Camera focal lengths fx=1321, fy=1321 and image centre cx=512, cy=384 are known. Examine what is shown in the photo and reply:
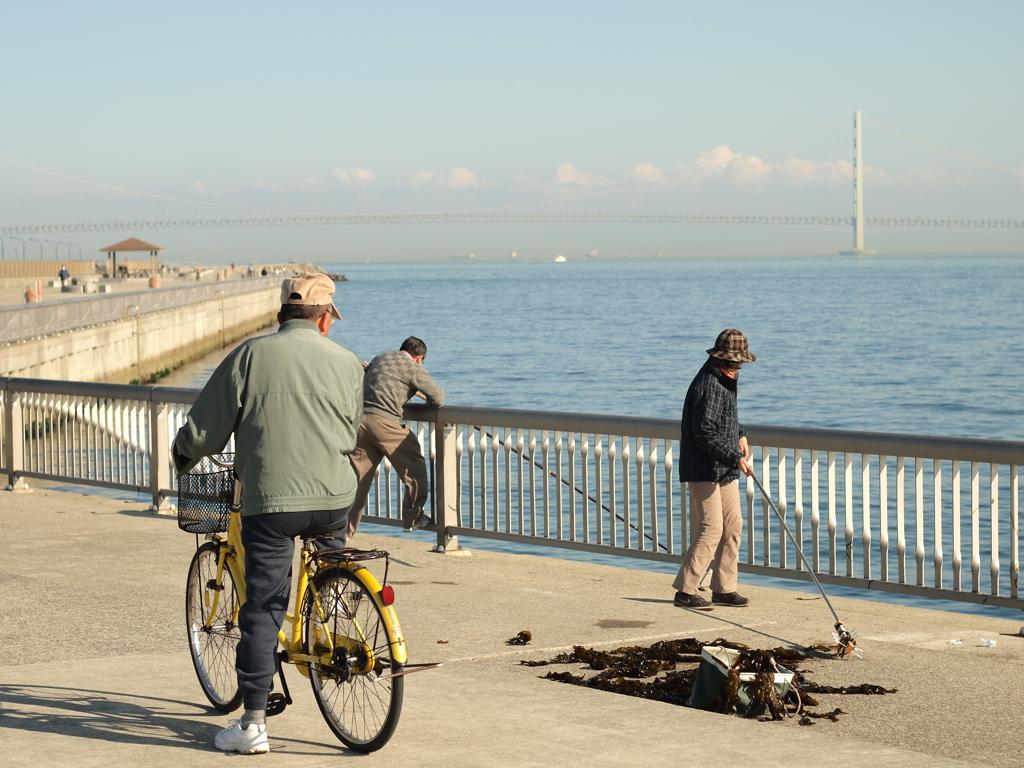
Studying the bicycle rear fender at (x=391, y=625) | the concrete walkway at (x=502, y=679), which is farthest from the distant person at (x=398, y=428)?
the bicycle rear fender at (x=391, y=625)

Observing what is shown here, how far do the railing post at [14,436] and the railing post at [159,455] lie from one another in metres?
1.98

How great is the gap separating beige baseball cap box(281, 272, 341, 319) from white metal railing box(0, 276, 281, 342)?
22997 millimetres

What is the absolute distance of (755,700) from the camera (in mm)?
5379

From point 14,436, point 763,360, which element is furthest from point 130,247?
point 14,436

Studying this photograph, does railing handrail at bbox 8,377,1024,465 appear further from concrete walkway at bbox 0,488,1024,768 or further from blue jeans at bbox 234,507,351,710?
blue jeans at bbox 234,507,351,710

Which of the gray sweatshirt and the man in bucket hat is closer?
the man in bucket hat

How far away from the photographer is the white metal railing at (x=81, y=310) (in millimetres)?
27031

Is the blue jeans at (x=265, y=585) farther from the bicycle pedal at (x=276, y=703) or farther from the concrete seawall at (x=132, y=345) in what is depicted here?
the concrete seawall at (x=132, y=345)

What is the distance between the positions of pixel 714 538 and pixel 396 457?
305cm

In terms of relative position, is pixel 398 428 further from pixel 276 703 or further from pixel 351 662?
pixel 351 662

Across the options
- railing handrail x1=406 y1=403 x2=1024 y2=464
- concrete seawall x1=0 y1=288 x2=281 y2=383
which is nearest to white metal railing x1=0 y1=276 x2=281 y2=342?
concrete seawall x1=0 y1=288 x2=281 y2=383

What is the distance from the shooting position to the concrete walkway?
15.6 ft

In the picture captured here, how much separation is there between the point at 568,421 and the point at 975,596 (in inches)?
115

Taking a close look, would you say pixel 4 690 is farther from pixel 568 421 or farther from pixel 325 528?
pixel 568 421
